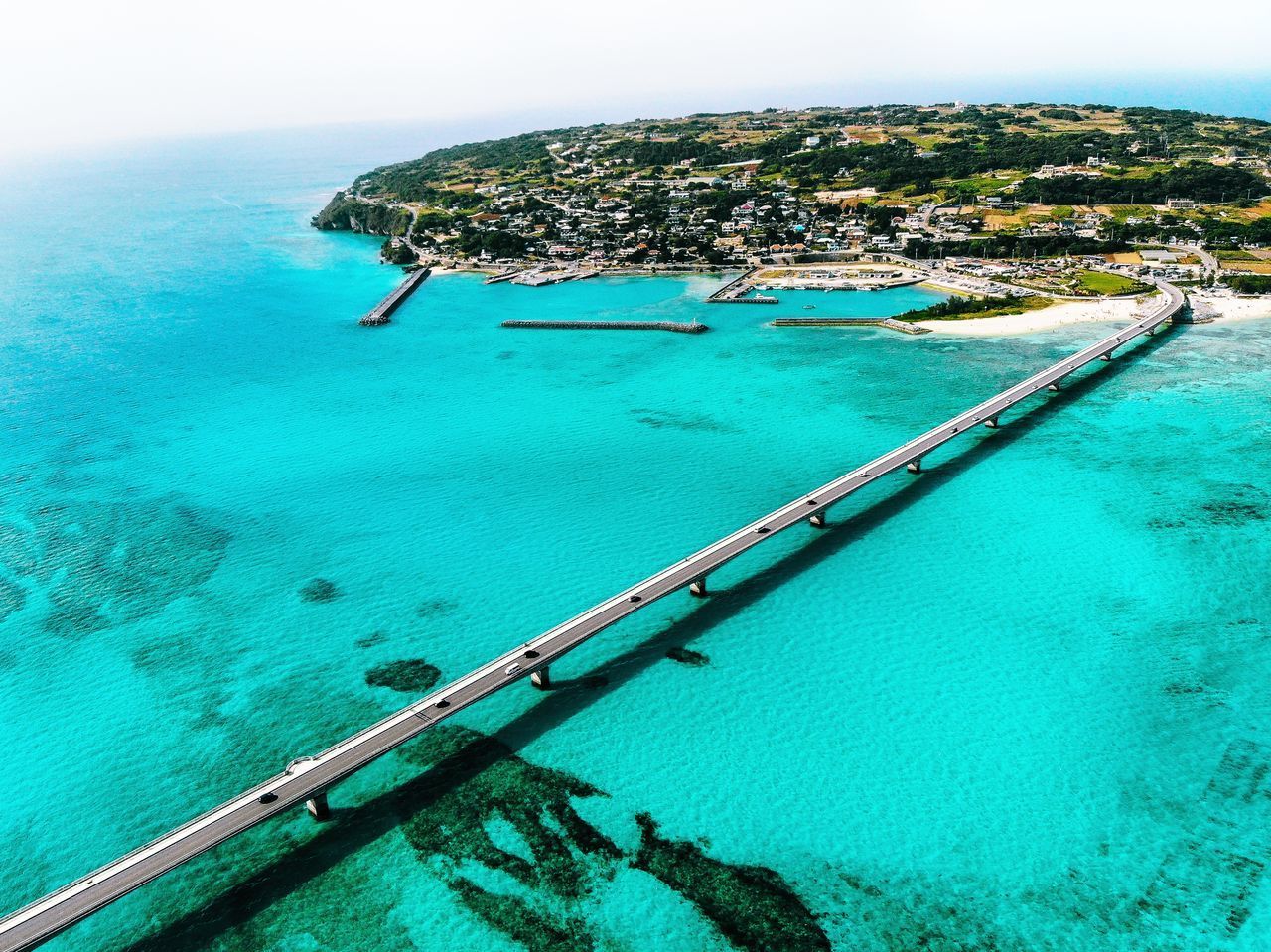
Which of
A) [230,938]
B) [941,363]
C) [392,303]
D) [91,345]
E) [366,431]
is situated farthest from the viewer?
[392,303]

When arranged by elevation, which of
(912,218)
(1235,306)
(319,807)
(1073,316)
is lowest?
(319,807)

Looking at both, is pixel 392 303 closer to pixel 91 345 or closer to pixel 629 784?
pixel 91 345

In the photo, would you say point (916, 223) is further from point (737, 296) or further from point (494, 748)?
point (494, 748)

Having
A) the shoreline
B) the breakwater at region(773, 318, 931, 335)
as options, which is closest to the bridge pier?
the breakwater at region(773, 318, 931, 335)

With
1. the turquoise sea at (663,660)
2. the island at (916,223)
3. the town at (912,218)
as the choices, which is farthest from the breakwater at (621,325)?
the town at (912,218)

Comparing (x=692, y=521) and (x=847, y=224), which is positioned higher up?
(x=847, y=224)

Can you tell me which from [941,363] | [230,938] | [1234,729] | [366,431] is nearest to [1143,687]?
[1234,729]

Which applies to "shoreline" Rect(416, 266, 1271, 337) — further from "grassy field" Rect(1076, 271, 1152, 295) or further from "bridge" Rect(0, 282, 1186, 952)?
"bridge" Rect(0, 282, 1186, 952)

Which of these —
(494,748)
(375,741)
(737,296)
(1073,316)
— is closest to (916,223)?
(737,296)
